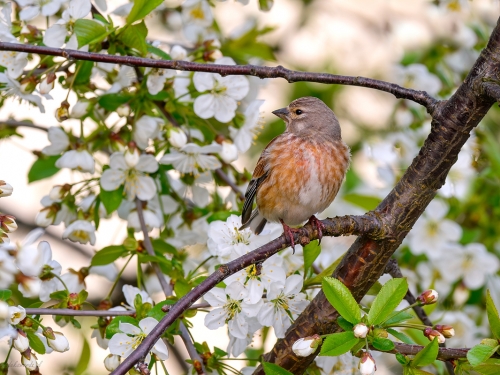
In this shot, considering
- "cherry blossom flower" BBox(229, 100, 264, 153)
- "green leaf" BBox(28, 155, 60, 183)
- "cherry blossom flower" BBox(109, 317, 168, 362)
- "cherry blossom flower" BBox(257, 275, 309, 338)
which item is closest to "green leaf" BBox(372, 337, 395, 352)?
"cherry blossom flower" BBox(257, 275, 309, 338)

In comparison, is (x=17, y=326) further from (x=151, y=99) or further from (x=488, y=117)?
(x=488, y=117)

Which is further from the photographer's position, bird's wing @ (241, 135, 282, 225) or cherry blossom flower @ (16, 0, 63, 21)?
bird's wing @ (241, 135, 282, 225)

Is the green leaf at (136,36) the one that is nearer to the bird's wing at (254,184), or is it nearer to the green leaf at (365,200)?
the bird's wing at (254,184)

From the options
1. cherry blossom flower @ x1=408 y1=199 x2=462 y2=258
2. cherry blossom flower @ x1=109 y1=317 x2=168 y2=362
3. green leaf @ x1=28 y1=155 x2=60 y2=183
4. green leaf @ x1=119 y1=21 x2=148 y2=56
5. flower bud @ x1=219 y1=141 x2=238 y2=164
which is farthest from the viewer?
cherry blossom flower @ x1=408 y1=199 x2=462 y2=258

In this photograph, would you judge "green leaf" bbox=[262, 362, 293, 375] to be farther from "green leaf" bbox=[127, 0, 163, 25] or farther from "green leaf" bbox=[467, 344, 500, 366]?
"green leaf" bbox=[127, 0, 163, 25]

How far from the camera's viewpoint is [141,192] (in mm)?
3375

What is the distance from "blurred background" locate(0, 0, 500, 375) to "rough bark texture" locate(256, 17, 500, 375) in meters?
0.51

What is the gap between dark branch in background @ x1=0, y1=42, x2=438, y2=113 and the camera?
2395 millimetres

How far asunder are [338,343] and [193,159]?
1423mm

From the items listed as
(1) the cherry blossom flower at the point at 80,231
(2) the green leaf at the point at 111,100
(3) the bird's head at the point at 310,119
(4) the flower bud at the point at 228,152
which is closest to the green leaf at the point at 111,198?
(1) the cherry blossom flower at the point at 80,231

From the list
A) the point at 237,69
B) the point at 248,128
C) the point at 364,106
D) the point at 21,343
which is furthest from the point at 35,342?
the point at 364,106

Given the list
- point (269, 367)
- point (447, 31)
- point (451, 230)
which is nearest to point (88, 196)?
point (269, 367)

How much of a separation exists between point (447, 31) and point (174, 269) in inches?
132

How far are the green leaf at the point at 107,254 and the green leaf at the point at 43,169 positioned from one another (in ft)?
2.14
